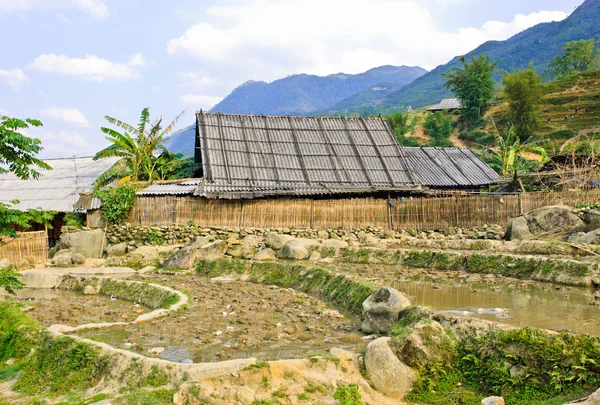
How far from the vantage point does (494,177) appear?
2808cm

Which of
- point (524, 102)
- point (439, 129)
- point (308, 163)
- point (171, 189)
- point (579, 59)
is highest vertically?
point (579, 59)

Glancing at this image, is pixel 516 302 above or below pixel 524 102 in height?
below

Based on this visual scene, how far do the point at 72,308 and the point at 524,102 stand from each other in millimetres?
46260

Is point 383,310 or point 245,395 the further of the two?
point 383,310

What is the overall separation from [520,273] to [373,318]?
5.36 m

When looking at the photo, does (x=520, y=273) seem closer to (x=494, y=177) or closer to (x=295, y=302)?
(x=295, y=302)

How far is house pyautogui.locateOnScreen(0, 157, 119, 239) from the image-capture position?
24453 mm

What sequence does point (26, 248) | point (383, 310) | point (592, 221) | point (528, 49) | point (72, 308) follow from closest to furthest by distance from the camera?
1. point (383, 310)
2. point (72, 308)
3. point (592, 221)
4. point (26, 248)
5. point (528, 49)

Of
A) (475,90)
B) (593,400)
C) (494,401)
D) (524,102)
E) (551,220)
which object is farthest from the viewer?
(475,90)

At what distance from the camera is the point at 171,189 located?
→ 75.7ft

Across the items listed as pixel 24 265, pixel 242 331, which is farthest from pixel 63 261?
pixel 242 331

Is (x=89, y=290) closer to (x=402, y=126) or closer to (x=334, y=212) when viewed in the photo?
(x=334, y=212)

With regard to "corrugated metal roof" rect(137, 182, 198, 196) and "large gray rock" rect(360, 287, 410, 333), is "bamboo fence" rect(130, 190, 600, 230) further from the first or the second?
"large gray rock" rect(360, 287, 410, 333)

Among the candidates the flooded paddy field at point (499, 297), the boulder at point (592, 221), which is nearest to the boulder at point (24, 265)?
the flooded paddy field at point (499, 297)
